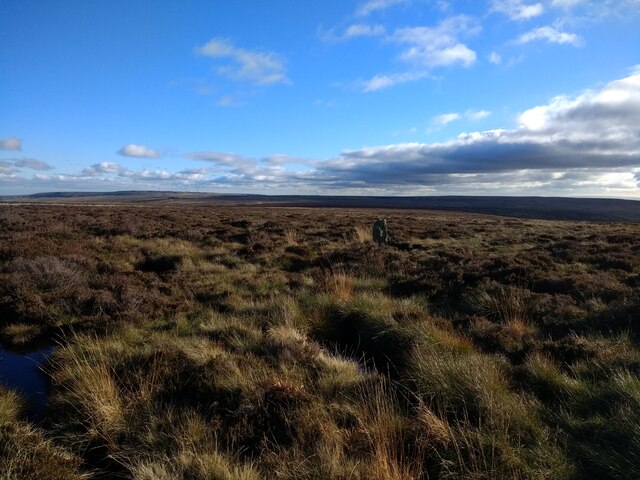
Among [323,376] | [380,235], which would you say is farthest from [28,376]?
[380,235]

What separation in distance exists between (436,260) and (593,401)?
9.90 metres

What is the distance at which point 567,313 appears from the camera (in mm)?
8055

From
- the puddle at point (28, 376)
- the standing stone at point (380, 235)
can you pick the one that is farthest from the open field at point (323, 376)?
the standing stone at point (380, 235)

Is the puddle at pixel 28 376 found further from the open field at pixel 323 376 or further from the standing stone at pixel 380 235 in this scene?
the standing stone at pixel 380 235

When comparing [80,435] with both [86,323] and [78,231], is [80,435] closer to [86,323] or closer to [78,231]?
[86,323]

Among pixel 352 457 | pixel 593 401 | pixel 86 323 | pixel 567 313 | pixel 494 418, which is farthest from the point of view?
pixel 567 313

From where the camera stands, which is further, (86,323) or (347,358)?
(86,323)

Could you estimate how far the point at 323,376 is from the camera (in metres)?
5.31

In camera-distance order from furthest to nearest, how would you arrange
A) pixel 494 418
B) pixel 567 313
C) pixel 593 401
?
pixel 567 313
pixel 593 401
pixel 494 418

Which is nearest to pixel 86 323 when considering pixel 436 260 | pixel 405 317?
pixel 405 317

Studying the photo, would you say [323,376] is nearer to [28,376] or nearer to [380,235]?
[28,376]

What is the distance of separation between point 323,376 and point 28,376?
4.09 m

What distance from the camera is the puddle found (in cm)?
505

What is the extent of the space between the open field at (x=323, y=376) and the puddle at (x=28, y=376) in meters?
0.24
